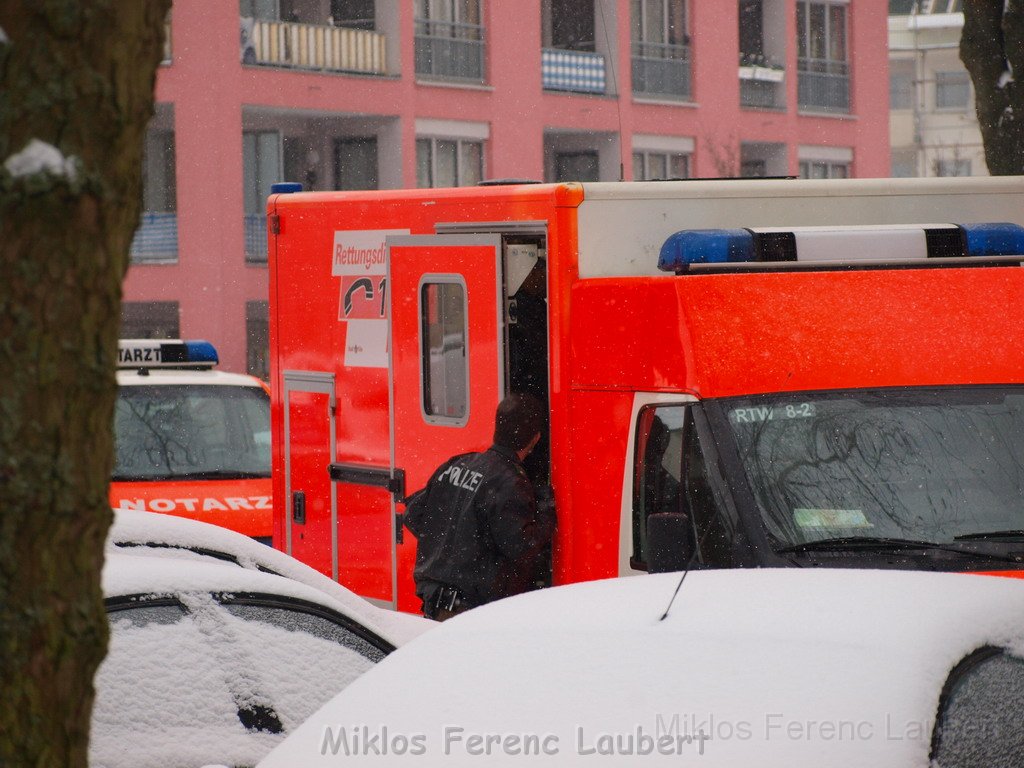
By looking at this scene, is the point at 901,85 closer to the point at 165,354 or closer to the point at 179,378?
the point at 165,354

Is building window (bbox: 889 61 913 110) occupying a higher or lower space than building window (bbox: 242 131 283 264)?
higher

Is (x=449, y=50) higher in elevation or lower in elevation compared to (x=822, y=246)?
higher

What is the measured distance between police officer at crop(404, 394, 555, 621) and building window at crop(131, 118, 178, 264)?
21.9m

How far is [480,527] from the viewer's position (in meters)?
6.71

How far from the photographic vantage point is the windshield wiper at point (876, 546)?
5.31 meters

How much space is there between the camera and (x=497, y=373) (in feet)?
22.8

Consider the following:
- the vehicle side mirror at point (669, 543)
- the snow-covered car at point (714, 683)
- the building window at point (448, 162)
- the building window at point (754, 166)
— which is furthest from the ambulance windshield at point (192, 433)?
the building window at point (754, 166)

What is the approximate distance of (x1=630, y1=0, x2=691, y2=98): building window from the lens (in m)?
34.2

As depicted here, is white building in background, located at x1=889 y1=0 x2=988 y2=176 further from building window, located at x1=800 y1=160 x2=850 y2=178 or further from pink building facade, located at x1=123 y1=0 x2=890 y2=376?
pink building facade, located at x1=123 y1=0 x2=890 y2=376

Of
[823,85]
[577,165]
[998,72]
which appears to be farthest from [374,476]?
[823,85]

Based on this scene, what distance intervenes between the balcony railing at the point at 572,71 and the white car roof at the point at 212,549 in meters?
27.8

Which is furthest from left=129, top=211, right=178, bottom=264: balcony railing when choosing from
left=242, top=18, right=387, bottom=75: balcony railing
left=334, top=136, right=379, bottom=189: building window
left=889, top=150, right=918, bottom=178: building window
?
left=889, top=150, right=918, bottom=178: building window

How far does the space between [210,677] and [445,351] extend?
327 centimetres

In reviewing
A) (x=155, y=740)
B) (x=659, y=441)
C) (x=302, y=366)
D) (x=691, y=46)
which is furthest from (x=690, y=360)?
(x=691, y=46)
